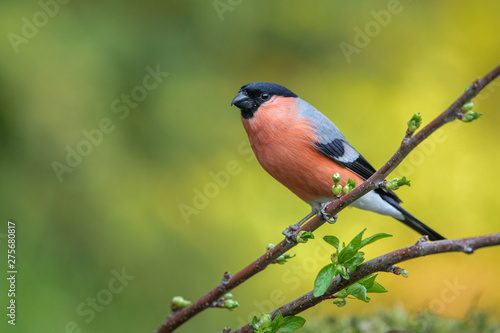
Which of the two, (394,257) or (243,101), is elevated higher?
(243,101)

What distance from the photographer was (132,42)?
145 inches

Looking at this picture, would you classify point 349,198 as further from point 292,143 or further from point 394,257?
point 292,143

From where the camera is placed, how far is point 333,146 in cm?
262

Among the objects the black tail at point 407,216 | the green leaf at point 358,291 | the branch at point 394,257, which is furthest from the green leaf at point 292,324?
the black tail at point 407,216

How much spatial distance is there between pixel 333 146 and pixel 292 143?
0.25 m

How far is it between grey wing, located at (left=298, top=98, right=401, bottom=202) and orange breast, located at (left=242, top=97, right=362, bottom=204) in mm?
43

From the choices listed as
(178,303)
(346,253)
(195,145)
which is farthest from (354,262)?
(195,145)

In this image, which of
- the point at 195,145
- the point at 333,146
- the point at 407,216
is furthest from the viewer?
the point at 195,145

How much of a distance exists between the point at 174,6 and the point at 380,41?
161 centimetres

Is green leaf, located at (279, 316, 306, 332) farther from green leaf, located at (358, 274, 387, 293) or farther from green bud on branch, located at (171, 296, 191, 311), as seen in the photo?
green bud on branch, located at (171, 296, 191, 311)

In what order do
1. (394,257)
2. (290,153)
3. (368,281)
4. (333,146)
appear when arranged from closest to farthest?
(394,257)
(368,281)
(290,153)
(333,146)

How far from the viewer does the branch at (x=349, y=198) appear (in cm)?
116

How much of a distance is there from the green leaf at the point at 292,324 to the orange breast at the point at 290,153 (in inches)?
40.1

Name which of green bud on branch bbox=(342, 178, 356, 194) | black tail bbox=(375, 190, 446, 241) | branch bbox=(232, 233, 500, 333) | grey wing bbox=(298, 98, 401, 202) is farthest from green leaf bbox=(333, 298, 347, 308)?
black tail bbox=(375, 190, 446, 241)
